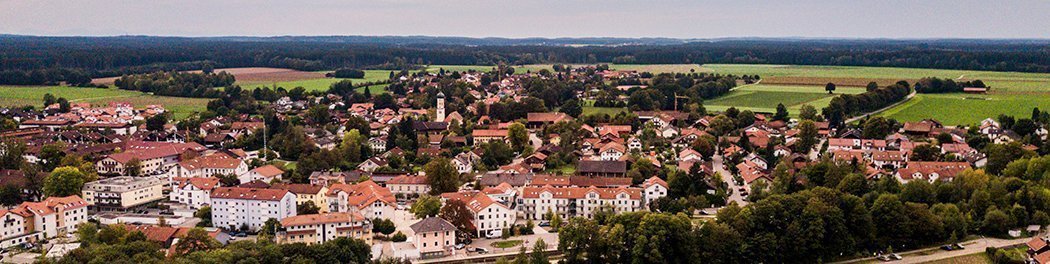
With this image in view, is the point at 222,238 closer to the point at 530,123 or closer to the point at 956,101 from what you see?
the point at 530,123

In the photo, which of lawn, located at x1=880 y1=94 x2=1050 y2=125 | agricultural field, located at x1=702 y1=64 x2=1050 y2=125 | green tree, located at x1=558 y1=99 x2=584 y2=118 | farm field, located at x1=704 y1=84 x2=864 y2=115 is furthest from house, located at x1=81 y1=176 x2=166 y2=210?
lawn, located at x1=880 y1=94 x2=1050 y2=125

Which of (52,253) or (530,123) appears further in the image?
(530,123)

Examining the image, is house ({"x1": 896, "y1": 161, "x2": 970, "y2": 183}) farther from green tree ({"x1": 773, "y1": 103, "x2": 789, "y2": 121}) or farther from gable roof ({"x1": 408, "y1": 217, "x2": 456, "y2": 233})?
green tree ({"x1": 773, "y1": 103, "x2": 789, "y2": 121})

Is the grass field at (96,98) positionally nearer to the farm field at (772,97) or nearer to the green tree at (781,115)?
the farm field at (772,97)

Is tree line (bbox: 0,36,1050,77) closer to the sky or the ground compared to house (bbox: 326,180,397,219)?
closer to the sky

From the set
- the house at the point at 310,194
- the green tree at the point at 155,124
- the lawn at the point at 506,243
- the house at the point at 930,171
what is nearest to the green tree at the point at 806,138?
the house at the point at 930,171

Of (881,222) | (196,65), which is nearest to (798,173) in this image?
(881,222)
